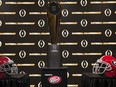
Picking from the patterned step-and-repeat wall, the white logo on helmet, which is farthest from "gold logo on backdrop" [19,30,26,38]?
the white logo on helmet

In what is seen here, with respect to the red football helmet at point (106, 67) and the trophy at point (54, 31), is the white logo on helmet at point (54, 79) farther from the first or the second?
the red football helmet at point (106, 67)

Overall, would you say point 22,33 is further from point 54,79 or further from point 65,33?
point 54,79

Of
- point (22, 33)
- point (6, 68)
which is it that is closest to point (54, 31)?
point (6, 68)

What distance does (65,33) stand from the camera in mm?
4539

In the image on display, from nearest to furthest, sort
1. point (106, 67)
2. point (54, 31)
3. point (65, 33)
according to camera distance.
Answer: point (106, 67) → point (54, 31) → point (65, 33)

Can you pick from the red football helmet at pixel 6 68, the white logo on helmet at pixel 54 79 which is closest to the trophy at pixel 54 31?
the white logo on helmet at pixel 54 79

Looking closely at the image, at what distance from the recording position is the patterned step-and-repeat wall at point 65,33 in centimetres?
453

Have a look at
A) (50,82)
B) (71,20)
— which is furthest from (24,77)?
(71,20)

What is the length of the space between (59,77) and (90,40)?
150cm

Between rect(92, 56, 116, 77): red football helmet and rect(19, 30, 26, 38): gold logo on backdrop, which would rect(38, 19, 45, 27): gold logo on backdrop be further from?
rect(92, 56, 116, 77): red football helmet

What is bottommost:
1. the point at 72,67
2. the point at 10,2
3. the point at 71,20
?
the point at 72,67

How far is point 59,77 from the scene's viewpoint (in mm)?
3219

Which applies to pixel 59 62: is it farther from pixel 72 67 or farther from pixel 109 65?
pixel 72 67

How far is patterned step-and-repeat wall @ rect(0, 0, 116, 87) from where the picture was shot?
14.9 ft
